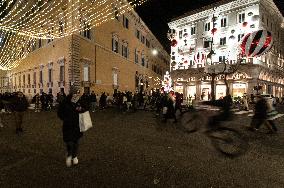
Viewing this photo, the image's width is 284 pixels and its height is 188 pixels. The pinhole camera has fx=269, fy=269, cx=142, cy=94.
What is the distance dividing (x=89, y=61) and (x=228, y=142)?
1967 centimetres

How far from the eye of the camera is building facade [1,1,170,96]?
24.3 m

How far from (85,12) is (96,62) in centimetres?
509

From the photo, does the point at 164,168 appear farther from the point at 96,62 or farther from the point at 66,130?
the point at 96,62

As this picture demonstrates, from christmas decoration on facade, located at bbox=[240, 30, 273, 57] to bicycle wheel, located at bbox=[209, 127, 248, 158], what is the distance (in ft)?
13.2

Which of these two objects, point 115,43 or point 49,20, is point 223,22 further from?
point 49,20

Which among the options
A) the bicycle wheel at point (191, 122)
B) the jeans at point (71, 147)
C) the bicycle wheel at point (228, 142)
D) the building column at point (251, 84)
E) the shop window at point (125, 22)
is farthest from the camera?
the building column at point (251, 84)

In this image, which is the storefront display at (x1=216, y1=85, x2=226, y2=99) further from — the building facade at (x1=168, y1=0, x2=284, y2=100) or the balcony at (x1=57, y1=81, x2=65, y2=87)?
the balcony at (x1=57, y1=81, x2=65, y2=87)

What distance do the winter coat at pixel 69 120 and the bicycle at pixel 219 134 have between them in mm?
4164

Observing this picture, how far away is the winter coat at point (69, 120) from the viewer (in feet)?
19.6

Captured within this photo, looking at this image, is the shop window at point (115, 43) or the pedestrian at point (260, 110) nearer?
the pedestrian at point (260, 110)

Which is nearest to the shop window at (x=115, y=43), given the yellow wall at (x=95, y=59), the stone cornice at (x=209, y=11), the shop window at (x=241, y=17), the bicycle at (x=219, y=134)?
the yellow wall at (x=95, y=59)

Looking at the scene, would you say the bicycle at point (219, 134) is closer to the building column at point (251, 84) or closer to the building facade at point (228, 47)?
the building facade at point (228, 47)

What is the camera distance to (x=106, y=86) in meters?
29.9

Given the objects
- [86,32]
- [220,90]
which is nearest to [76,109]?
[86,32]
